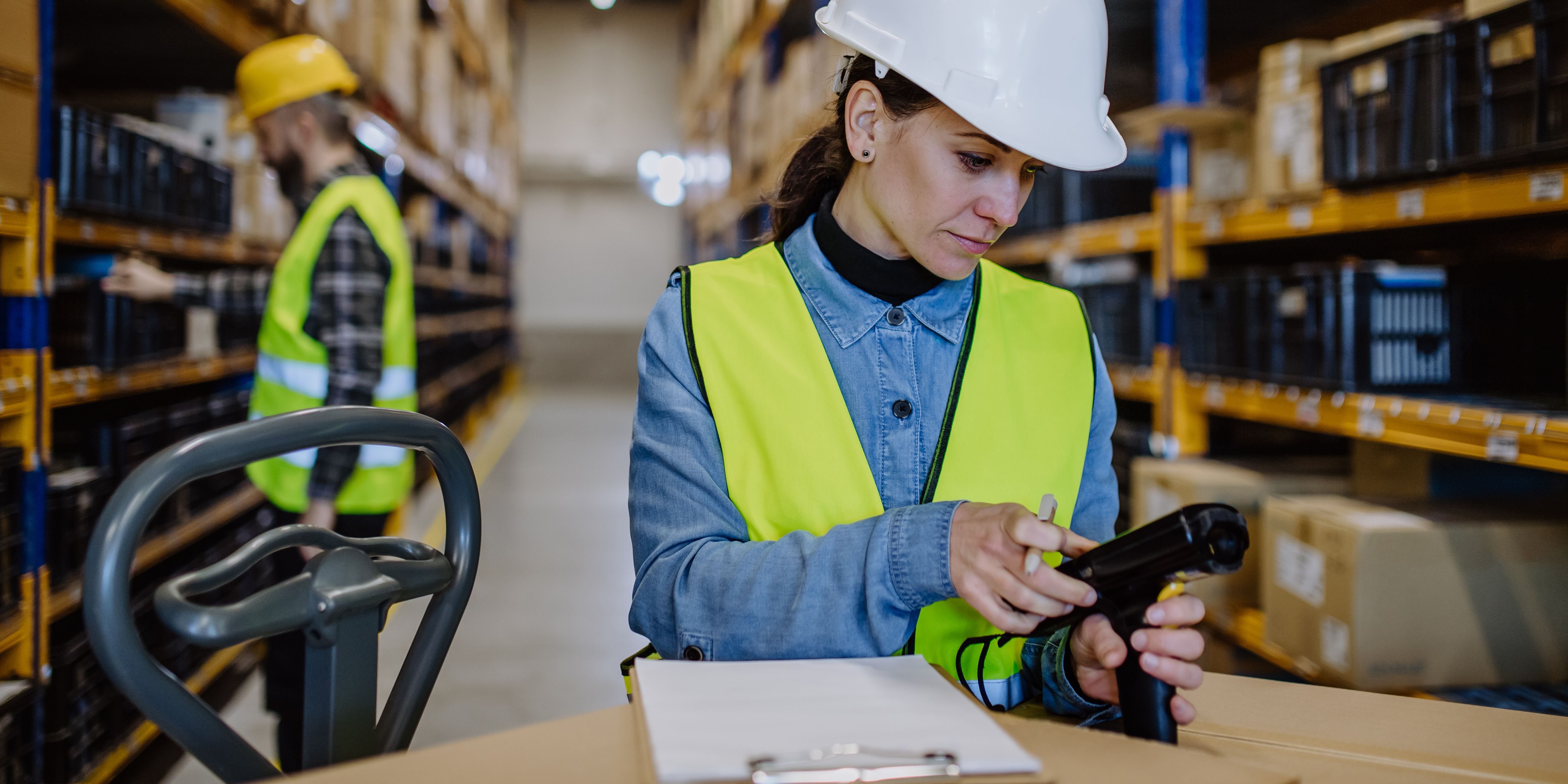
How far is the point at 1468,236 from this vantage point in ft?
10.6

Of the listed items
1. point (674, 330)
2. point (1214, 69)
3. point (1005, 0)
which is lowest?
point (674, 330)

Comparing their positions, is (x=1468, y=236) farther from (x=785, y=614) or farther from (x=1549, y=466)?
(x=785, y=614)

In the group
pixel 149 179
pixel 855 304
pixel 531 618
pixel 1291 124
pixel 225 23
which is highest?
pixel 225 23

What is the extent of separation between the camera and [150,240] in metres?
2.85

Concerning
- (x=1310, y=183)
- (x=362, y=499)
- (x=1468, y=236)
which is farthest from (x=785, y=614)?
(x=1468, y=236)

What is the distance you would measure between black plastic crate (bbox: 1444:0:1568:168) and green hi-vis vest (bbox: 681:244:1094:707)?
146 centimetres

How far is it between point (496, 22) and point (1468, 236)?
997 cm

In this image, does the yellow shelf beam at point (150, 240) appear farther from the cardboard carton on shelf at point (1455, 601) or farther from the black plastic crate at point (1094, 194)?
the cardboard carton on shelf at point (1455, 601)

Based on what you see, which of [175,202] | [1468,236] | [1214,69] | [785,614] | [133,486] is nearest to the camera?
[133,486]

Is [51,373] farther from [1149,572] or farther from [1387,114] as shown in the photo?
[1387,114]

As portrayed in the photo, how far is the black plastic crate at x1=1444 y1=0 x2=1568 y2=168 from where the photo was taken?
203cm

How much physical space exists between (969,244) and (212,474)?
88cm

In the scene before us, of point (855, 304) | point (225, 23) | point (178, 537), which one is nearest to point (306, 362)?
point (178, 537)

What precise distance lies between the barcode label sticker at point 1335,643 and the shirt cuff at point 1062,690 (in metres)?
1.59
